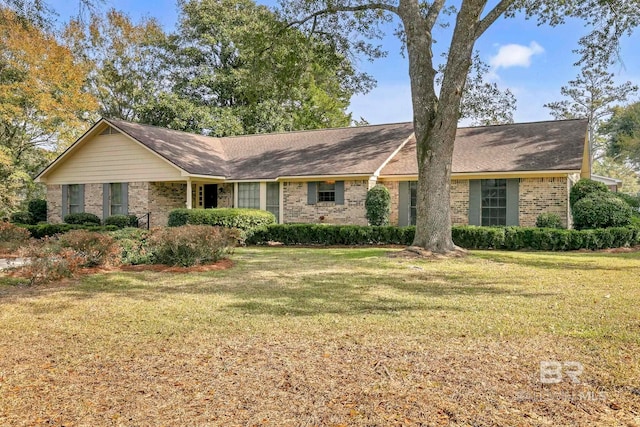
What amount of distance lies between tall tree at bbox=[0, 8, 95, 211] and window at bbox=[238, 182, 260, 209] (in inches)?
506

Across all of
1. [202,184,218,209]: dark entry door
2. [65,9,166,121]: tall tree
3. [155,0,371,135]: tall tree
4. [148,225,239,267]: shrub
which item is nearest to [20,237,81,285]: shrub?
[148,225,239,267]: shrub

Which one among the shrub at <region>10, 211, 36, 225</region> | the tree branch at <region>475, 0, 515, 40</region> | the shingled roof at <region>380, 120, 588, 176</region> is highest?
the tree branch at <region>475, 0, 515, 40</region>

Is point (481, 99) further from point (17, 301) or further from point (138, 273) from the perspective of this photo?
point (17, 301)

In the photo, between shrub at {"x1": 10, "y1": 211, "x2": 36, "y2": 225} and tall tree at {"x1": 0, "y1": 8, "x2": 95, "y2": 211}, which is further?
tall tree at {"x1": 0, "y1": 8, "x2": 95, "y2": 211}

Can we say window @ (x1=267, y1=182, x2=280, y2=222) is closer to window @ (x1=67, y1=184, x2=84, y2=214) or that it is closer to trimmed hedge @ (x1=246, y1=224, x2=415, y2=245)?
trimmed hedge @ (x1=246, y1=224, x2=415, y2=245)

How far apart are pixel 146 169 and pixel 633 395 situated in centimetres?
1957

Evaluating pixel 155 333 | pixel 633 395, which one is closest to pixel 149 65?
pixel 155 333

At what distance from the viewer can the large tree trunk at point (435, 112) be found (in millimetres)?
11977

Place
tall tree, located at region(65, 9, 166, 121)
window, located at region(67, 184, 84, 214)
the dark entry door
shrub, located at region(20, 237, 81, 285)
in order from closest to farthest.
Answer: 1. shrub, located at region(20, 237, 81, 285)
2. the dark entry door
3. window, located at region(67, 184, 84, 214)
4. tall tree, located at region(65, 9, 166, 121)

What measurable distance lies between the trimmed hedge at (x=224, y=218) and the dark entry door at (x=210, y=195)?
13.6ft

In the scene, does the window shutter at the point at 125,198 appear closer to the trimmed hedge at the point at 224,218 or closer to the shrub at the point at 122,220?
the shrub at the point at 122,220

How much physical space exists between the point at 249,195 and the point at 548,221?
11.9 metres

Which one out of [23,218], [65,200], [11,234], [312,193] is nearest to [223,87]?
[65,200]

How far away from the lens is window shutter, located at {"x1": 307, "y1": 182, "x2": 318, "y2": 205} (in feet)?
62.0
